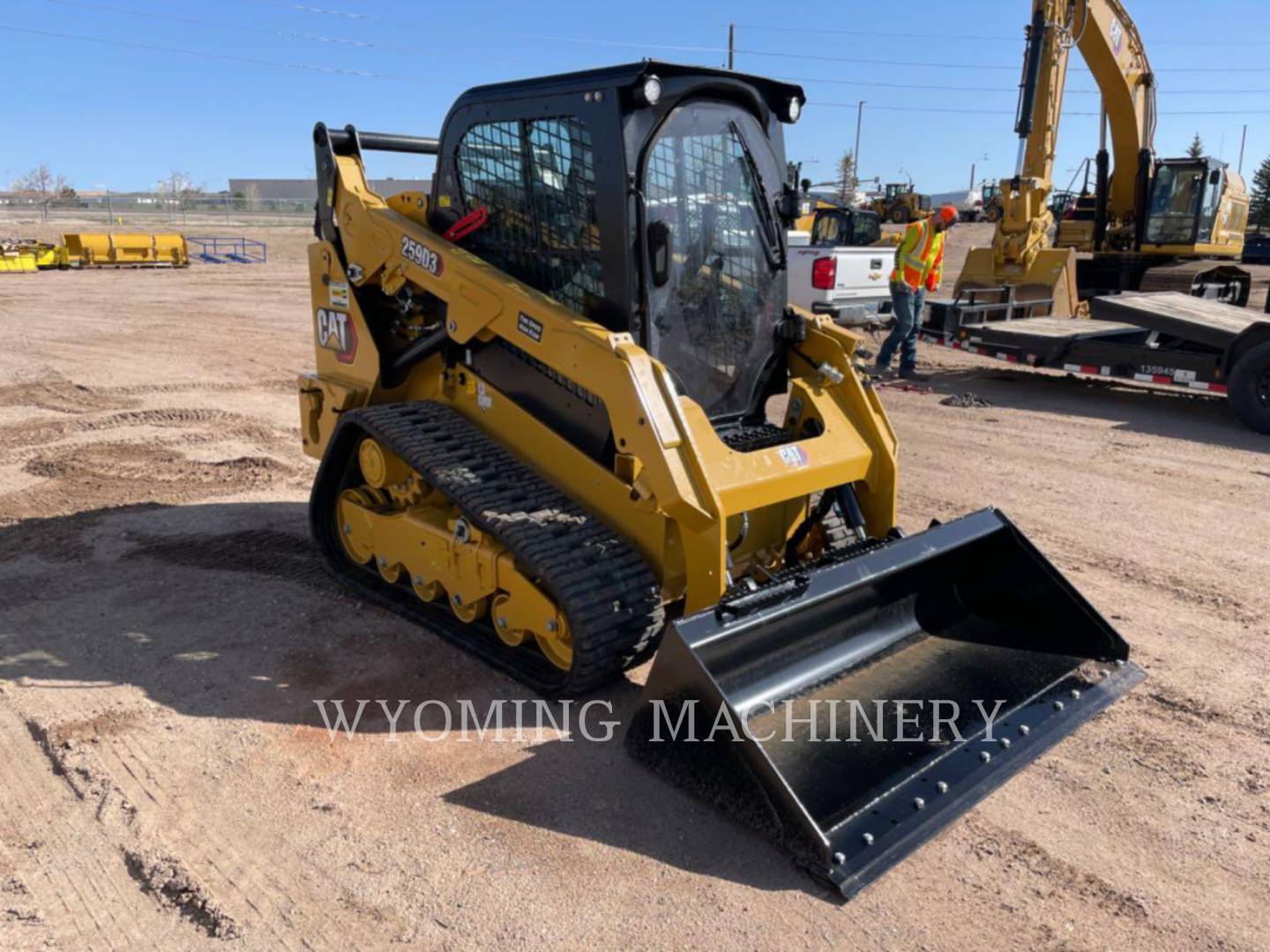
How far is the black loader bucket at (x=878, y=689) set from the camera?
119 inches

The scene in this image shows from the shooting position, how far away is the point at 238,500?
21.6ft

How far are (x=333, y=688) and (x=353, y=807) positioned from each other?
0.87 meters

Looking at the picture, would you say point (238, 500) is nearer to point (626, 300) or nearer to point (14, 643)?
point (14, 643)

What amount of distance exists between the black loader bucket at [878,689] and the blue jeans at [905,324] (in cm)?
723

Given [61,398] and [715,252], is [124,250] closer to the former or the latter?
[61,398]

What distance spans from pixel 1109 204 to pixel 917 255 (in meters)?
6.35

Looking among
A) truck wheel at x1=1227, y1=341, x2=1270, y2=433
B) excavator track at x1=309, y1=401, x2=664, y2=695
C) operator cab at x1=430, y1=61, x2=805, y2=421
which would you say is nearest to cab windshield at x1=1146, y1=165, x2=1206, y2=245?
truck wheel at x1=1227, y1=341, x2=1270, y2=433

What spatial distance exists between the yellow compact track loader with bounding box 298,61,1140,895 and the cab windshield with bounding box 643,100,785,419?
0.01 metres

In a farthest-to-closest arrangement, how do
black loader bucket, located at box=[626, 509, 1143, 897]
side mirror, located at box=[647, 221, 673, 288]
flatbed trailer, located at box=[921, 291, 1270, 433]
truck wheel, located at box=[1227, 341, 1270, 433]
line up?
flatbed trailer, located at box=[921, 291, 1270, 433] < truck wheel, located at box=[1227, 341, 1270, 433] < side mirror, located at box=[647, 221, 673, 288] < black loader bucket, located at box=[626, 509, 1143, 897]

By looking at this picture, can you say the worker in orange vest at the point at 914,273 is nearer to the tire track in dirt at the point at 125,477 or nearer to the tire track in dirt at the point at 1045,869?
the tire track in dirt at the point at 125,477

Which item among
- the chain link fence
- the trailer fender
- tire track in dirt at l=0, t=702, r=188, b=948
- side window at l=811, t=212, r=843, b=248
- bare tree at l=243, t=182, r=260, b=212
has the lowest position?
tire track in dirt at l=0, t=702, r=188, b=948

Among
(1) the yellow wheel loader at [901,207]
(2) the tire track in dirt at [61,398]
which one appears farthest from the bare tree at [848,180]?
(2) the tire track in dirt at [61,398]

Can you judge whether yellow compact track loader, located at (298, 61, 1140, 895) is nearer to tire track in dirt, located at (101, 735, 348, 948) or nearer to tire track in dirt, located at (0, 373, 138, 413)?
tire track in dirt, located at (101, 735, 348, 948)

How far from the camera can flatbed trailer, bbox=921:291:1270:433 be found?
903cm
